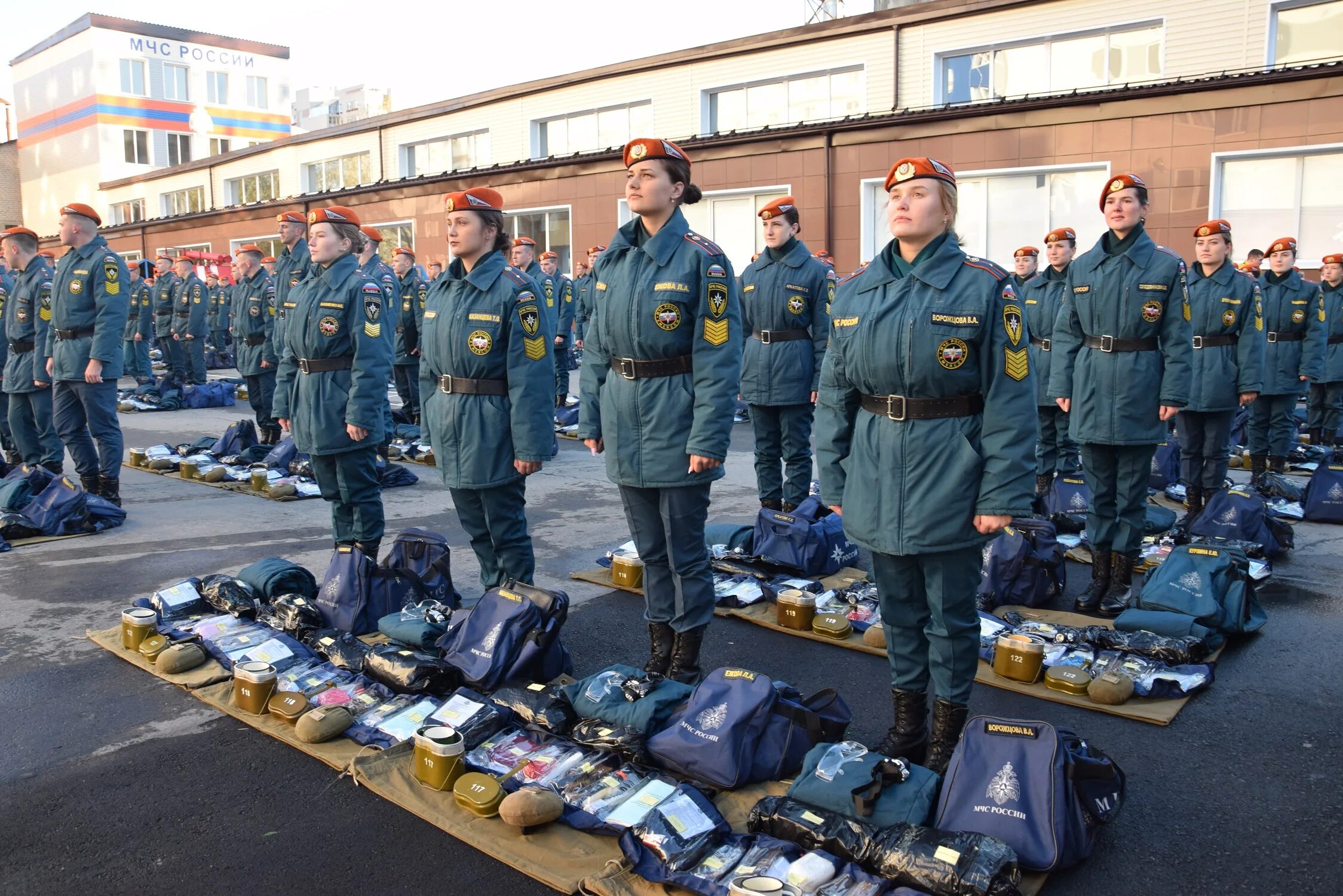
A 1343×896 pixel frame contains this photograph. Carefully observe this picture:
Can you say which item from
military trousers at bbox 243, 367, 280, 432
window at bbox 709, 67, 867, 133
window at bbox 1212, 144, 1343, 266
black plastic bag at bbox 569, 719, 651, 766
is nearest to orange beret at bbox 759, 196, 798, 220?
A: black plastic bag at bbox 569, 719, 651, 766

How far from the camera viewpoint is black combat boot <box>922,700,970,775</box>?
387 cm

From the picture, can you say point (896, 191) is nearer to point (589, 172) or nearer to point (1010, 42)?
point (1010, 42)

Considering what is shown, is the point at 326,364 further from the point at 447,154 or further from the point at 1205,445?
the point at 447,154

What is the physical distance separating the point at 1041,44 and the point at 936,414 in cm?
1837

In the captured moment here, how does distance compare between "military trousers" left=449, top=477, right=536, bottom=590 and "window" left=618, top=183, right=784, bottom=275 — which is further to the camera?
"window" left=618, top=183, right=784, bottom=275

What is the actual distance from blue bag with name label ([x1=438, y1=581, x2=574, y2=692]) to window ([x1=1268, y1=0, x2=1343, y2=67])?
1667 cm

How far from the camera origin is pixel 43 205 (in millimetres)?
53969

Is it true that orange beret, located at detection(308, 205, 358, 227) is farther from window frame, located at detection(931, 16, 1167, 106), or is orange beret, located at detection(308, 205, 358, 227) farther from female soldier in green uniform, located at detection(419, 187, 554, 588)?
window frame, located at detection(931, 16, 1167, 106)

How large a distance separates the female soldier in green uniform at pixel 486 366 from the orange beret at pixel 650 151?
3.18ft

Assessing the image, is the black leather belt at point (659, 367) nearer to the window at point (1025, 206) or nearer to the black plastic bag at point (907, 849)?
the black plastic bag at point (907, 849)

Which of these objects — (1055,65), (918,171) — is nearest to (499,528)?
(918,171)

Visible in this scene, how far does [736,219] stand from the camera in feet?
72.7

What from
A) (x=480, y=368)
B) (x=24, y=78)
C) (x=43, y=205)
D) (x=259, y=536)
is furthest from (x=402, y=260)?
(x=24, y=78)

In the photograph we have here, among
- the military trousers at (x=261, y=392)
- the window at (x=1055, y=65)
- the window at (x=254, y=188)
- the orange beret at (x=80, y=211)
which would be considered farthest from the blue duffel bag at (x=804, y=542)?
the window at (x=254, y=188)
